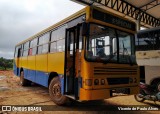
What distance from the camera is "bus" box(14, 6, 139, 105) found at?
507 centimetres

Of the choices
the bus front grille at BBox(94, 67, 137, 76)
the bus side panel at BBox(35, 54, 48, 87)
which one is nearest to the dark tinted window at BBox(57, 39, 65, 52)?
the bus side panel at BBox(35, 54, 48, 87)

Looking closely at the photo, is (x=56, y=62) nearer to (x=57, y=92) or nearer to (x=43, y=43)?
(x=57, y=92)

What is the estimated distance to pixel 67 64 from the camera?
243 inches

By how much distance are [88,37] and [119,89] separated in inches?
71.3

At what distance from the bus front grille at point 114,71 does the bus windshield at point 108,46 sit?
8.5 inches

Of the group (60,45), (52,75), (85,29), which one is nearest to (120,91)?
(85,29)

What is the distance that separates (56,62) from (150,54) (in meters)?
5.59

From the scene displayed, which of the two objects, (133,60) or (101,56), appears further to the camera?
(133,60)

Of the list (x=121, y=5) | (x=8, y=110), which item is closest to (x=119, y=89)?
(x=8, y=110)

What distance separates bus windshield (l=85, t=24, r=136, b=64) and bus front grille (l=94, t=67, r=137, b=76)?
217 millimetres

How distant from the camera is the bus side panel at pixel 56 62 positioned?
6.37 m

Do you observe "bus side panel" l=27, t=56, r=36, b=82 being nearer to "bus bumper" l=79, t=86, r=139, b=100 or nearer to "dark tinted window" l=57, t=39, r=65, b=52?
"dark tinted window" l=57, t=39, r=65, b=52

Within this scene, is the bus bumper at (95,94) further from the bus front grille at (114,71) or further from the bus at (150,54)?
the bus at (150,54)

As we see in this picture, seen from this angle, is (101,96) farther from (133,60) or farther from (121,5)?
(121,5)
